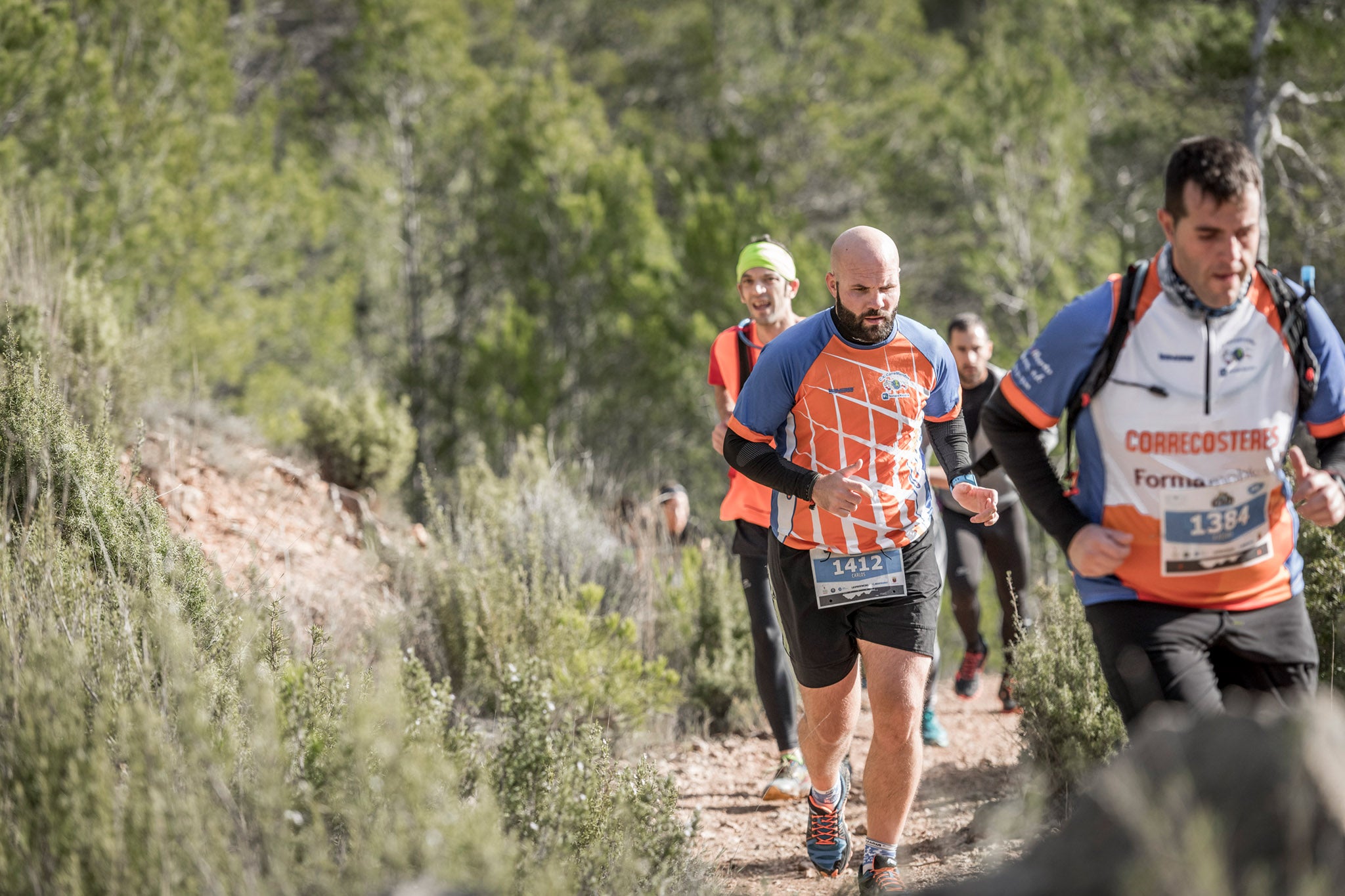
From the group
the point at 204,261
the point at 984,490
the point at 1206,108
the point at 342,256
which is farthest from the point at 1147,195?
the point at 984,490

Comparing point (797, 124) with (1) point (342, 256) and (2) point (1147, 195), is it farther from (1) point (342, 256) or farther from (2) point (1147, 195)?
(1) point (342, 256)

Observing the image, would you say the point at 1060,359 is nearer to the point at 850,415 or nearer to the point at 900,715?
the point at 850,415

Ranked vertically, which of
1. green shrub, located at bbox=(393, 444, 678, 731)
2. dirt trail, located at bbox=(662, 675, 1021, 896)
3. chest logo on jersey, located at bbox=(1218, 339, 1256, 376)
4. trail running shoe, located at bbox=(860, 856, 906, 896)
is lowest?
dirt trail, located at bbox=(662, 675, 1021, 896)

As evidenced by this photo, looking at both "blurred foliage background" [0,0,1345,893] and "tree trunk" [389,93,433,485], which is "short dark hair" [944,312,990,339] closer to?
"blurred foliage background" [0,0,1345,893]

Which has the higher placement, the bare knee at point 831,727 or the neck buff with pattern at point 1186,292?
the neck buff with pattern at point 1186,292

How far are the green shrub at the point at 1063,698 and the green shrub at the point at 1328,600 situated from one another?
74 cm

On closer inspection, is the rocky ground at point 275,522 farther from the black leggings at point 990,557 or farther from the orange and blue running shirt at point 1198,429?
the orange and blue running shirt at point 1198,429

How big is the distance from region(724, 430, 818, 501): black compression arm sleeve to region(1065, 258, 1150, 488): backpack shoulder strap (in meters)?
0.85

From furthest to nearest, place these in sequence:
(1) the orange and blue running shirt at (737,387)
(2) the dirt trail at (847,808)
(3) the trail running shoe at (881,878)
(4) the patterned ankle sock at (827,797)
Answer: (1) the orange and blue running shirt at (737,387) → (2) the dirt trail at (847,808) → (4) the patterned ankle sock at (827,797) → (3) the trail running shoe at (881,878)

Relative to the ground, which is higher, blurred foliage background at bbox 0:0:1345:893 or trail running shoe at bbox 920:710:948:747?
blurred foliage background at bbox 0:0:1345:893

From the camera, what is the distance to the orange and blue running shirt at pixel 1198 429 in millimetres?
2182

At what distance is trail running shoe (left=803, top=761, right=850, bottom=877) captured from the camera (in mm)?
3402

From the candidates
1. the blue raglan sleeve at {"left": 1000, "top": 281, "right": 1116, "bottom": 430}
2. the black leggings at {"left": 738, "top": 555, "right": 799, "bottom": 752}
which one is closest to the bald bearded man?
the blue raglan sleeve at {"left": 1000, "top": 281, "right": 1116, "bottom": 430}

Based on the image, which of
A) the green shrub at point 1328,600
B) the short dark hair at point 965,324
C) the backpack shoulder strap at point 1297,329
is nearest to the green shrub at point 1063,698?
the green shrub at point 1328,600
